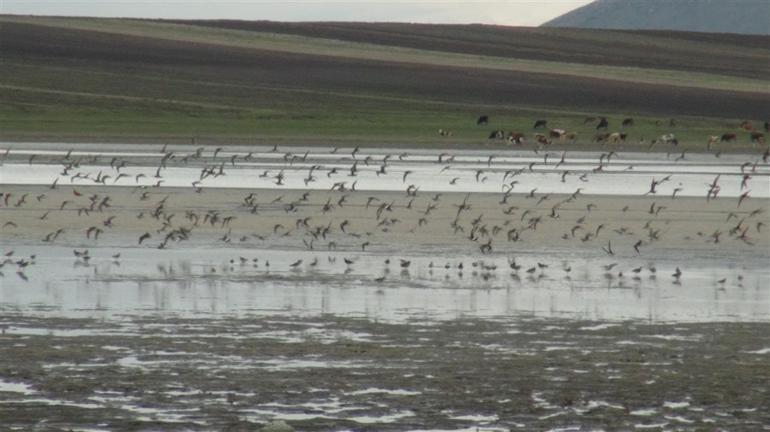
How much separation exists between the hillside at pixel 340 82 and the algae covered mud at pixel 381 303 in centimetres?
1978

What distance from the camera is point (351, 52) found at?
75.0 m

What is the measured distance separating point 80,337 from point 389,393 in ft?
11.1

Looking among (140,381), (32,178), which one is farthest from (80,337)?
(32,178)

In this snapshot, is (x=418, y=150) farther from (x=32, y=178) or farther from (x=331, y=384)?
(x=331, y=384)

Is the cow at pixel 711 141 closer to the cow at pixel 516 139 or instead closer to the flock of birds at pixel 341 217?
the cow at pixel 516 139

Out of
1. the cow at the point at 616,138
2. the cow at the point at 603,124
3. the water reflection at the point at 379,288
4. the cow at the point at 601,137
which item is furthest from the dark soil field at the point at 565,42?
the water reflection at the point at 379,288

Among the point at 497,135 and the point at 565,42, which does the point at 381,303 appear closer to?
the point at 497,135

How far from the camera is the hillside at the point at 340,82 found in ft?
170

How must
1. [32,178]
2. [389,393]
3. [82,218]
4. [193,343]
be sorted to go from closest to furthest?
[389,393]
[193,343]
[82,218]
[32,178]

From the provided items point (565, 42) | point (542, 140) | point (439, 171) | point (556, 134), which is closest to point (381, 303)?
point (439, 171)

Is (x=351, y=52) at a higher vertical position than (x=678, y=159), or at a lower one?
higher

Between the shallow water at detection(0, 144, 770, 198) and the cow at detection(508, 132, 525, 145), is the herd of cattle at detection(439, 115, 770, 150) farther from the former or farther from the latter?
the shallow water at detection(0, 144, 770, 198)

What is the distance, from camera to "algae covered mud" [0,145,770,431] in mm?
10438

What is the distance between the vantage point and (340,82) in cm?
6544
